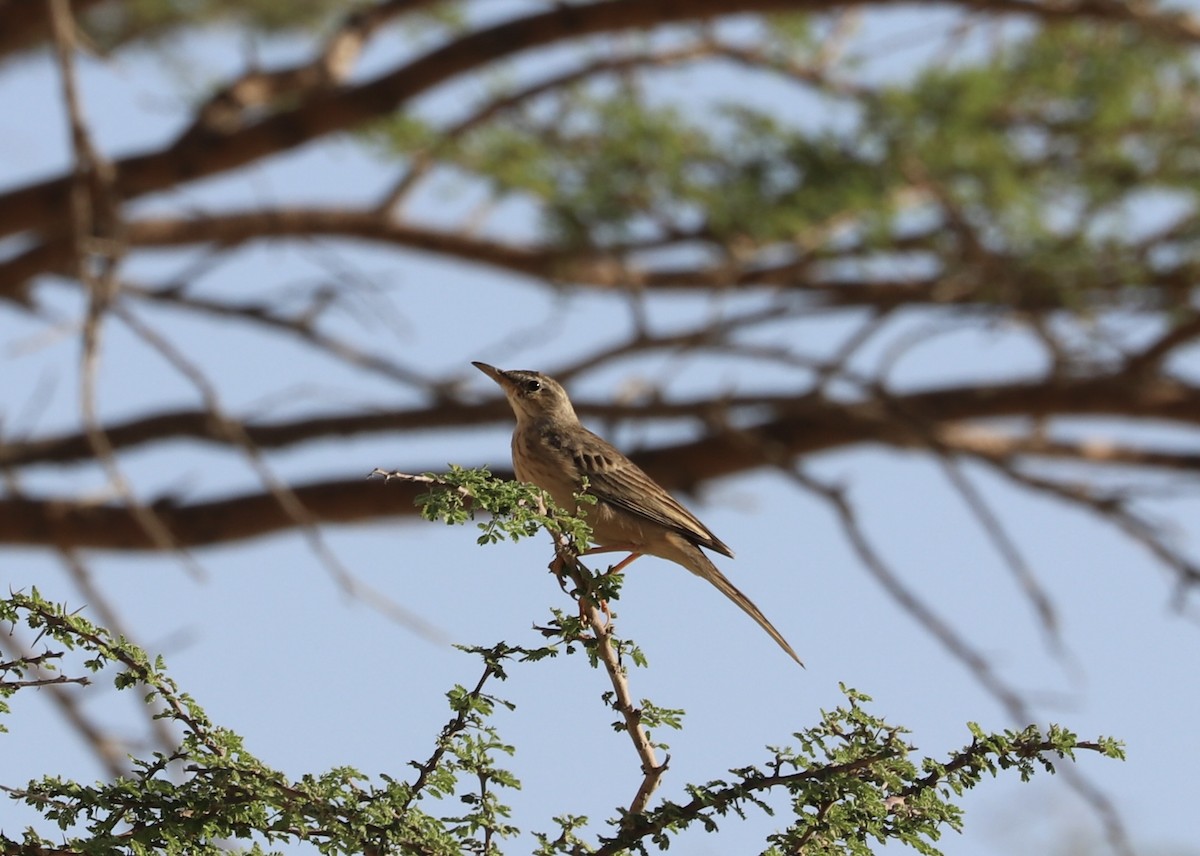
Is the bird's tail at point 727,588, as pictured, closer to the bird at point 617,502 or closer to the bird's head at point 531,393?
the bird at point 617,502

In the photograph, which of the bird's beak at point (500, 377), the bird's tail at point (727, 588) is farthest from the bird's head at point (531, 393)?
the bird's tail at point (727, 588)

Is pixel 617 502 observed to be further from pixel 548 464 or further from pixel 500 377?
pixel 500 377

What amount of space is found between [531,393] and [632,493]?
3.29ft

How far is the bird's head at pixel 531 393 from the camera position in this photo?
5828mm

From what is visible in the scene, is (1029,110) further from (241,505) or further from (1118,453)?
(241,505)

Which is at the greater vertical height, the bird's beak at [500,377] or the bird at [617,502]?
the bird's beak at [500,377]

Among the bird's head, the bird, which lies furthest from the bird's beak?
the bird

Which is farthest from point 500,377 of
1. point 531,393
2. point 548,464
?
point 548,464

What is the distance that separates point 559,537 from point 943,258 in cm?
752

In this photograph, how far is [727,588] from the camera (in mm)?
4848

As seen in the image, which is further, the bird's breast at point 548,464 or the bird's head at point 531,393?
the bird's head at point 531,393

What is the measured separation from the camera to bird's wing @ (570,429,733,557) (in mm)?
4930

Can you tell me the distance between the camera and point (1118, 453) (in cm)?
1108

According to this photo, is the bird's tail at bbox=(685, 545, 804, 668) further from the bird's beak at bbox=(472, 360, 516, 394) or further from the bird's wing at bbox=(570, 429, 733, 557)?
the bird's beak at bbox=(472, 360, 516, 394)
